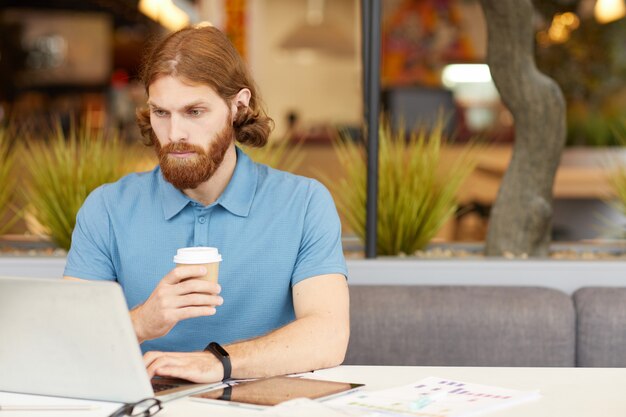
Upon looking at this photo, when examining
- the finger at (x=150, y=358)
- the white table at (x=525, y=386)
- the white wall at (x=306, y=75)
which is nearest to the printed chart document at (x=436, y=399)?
the white table at (x=525, y=386)

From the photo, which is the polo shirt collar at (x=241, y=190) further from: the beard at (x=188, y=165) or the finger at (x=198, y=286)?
the finger at (x=198, y=286)

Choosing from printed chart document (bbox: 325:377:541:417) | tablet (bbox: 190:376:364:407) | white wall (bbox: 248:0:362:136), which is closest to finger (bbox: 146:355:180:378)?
tablet (bbox: 190:376:364:407)

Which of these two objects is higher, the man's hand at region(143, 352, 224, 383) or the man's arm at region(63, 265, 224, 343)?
the man's arm at region(63, 265, 224, 343)

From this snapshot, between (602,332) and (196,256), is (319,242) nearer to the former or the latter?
(196,256)

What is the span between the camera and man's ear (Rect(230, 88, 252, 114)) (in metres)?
2.15

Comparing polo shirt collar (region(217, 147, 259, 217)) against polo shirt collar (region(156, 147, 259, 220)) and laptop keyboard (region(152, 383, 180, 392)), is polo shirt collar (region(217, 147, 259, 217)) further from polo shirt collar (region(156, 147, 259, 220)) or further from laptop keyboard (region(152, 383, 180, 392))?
laptop keyboard (region(152, 383, 180, 392))

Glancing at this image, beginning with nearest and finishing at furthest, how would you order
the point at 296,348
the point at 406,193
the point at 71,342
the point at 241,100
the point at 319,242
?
the point at 71,342 < the point at 296,348 < the point at 319,242 < the point at 241,100 < the point at 406,193

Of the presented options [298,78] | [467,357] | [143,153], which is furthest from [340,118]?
[467,357]

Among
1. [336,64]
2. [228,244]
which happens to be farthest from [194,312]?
[336,64]

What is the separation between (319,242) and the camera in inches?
80.6

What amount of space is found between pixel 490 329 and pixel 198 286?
1.27 m

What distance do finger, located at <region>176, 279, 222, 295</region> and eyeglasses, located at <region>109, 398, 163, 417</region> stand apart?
0.21 metres

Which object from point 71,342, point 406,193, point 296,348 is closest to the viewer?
point 71,342

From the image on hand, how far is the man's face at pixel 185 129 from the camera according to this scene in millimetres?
1951
